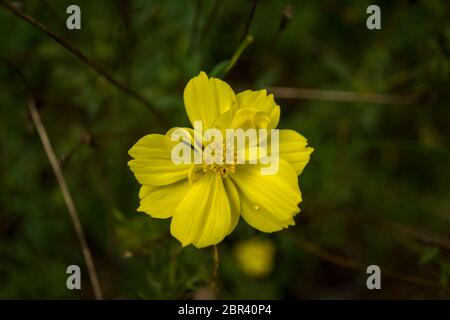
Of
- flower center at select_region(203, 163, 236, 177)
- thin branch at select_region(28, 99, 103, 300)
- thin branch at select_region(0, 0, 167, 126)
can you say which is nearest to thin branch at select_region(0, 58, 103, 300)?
thin branch at select_region(28, 99, 103, 300)

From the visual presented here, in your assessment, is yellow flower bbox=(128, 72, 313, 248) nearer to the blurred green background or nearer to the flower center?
the flower center

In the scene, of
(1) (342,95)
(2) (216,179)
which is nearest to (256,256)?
(1) (342,95)

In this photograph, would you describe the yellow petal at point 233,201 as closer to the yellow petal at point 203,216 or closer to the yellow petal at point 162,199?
the yellow petal at point 203,216

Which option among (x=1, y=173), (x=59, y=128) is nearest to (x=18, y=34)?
(x=59, y=128)

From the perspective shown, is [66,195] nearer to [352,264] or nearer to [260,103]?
[260,103]

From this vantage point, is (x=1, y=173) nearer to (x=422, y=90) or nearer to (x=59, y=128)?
(x=59, y=128)

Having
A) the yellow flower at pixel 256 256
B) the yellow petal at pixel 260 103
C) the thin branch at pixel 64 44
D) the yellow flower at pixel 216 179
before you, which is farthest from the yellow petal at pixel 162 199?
the yellow flower at pixel 256 256
